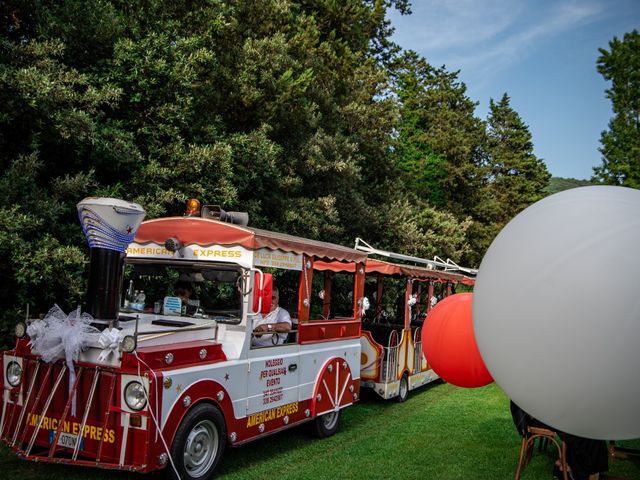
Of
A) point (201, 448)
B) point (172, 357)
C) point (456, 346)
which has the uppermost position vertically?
point (456, 346)

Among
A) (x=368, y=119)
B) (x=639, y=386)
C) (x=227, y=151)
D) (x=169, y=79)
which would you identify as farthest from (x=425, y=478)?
(x=368, y=119)

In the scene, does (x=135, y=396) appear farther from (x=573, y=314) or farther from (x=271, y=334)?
(x=573, y=314)

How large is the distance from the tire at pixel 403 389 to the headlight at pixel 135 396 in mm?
7126

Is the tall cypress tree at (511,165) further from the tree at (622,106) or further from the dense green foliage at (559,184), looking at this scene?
the tree at (622,106)

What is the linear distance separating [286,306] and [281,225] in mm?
5981

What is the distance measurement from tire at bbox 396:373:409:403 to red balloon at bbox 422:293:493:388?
7312mm

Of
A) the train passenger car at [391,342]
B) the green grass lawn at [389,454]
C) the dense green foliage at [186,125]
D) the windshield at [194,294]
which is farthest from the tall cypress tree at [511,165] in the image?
the windshield at [194,294]

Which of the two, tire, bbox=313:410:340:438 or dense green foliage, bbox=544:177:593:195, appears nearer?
tire, bbox=313:410:340:438

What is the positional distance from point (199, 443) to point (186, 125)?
7.38 metres

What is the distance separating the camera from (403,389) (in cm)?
1168

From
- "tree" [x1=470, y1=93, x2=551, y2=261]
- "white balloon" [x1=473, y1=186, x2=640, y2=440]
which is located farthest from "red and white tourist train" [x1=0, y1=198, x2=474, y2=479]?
"tree" [x1=470, y1=93, x2=551, y2=261]

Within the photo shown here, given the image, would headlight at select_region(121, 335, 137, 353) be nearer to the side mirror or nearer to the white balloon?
the side mirror

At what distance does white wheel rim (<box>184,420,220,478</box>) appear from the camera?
565cm

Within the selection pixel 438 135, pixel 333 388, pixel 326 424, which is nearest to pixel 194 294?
pixel 333 388
